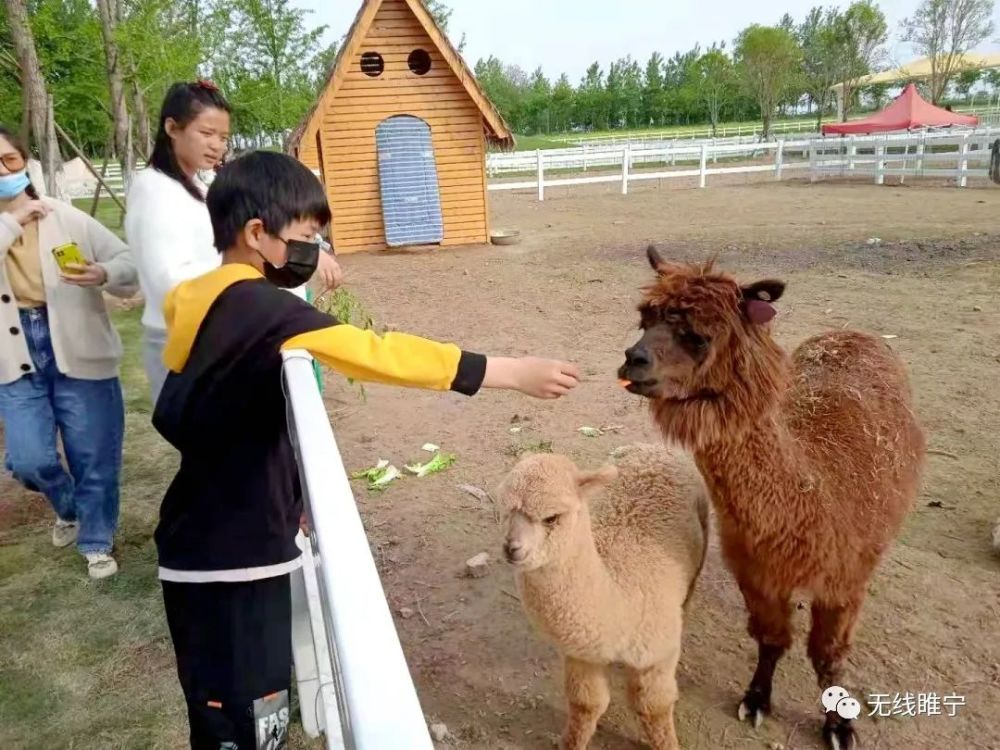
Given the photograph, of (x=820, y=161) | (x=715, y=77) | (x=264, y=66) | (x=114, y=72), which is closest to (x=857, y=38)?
(x=715, y=77)

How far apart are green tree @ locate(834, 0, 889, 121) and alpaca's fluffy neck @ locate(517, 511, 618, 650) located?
171ft

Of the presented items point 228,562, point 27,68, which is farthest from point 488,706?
point 27,68

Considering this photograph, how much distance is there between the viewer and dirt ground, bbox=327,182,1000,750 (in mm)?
2656

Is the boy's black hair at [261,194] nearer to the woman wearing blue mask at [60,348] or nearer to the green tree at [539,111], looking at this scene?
the woman wearing blue mask at [60,348]

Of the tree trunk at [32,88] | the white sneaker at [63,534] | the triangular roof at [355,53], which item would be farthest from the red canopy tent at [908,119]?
the white sneaker at [63,534]

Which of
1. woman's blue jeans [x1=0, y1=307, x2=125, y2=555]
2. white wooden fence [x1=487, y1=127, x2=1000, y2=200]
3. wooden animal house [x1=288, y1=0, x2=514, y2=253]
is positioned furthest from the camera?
white wooden fence [x1=487, y1=127, x2=1000, y2=200]

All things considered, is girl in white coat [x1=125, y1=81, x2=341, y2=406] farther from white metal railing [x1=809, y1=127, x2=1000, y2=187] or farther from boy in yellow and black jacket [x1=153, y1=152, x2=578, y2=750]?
white metal railing [x1=809, y1=127, x2=1000, y2=187]

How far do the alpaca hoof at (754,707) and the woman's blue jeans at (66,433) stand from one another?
3015 millimetres

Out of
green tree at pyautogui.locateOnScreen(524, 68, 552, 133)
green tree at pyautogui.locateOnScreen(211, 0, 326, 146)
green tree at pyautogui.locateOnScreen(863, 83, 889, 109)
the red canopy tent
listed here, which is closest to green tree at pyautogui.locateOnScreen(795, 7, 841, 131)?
green tree at pyautogui.locateOnScreen(863, 83, 889, 109)

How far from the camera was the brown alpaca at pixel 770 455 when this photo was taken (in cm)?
211

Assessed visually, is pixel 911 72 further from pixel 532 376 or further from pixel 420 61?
pixel 532 376

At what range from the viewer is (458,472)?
4.55 meters

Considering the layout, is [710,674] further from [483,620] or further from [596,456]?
[596,456]

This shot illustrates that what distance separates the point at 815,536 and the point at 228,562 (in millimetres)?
1741
